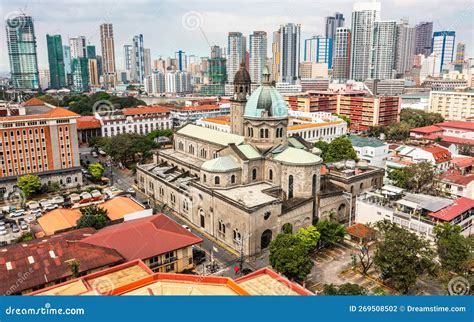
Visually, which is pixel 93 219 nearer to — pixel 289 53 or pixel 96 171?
pixel 96 171

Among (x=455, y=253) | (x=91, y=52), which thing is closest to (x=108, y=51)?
(x=91, y=52)

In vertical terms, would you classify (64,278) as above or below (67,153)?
below

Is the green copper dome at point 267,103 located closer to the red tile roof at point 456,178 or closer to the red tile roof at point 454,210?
the red tile roof at point 454,210

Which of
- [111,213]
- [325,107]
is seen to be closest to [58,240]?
[111,213]

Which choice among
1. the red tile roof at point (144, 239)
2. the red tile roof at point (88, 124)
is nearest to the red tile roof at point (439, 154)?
the red tile roof at point (144, 239)

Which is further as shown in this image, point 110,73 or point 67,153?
point 110,73

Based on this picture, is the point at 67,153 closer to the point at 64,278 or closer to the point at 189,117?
the point at 64,278
